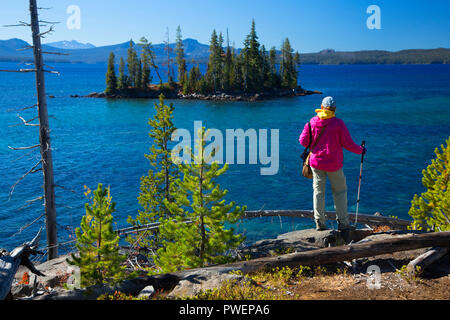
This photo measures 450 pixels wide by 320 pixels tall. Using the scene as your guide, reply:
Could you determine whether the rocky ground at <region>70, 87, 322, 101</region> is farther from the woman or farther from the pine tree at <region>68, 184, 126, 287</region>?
the pine tree at <region>68, 184, 126, 287</region>

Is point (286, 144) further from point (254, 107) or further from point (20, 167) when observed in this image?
point (254, 107)

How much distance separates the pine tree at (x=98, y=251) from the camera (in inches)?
316

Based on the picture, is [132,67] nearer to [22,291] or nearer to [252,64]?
[252,64]

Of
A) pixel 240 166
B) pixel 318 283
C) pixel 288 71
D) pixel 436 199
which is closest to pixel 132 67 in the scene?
pixel 288 71

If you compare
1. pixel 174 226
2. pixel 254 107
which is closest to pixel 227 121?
pixel 254 107

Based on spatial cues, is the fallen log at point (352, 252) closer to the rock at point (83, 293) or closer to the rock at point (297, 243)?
the rock at point (297, 243)

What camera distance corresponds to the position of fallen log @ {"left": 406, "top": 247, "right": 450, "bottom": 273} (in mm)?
7512

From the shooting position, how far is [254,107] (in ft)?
294

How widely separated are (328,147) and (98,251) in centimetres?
544

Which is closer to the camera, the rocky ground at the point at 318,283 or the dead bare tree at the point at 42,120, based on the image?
the rocky ground at the point at 318,283

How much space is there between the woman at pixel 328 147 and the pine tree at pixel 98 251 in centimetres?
463

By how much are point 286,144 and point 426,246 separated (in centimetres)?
4438

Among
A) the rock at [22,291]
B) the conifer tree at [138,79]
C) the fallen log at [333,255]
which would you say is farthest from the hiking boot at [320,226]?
the conifer tree at [138,79]
